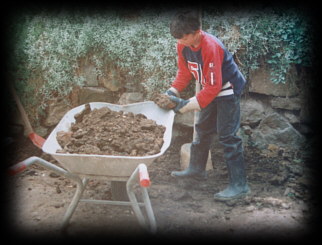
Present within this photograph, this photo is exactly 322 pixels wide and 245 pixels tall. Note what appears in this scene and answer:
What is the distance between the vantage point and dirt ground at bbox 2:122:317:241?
288cm

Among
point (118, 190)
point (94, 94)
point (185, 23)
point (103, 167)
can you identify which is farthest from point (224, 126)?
point (94, 94)

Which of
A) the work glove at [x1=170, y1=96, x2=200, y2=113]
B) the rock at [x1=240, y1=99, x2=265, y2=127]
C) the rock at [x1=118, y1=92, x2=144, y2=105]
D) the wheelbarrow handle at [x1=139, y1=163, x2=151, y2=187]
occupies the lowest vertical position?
the rock at [x1=240, y1=99, x2=265, y2=127]

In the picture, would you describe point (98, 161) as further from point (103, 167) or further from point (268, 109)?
point (268, 109)

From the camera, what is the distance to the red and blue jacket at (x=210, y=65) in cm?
284

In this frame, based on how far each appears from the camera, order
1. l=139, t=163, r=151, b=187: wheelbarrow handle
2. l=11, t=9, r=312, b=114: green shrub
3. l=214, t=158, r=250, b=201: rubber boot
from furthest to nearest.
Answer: l=11, t=9, r=312, b=114: green shrub → l=214, t=158, r=250, b=201: rubber boot → l=139, t=163, r=151, b=187: wheelbarrow handle

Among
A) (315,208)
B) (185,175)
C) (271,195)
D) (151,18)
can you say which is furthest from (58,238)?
(151,18)

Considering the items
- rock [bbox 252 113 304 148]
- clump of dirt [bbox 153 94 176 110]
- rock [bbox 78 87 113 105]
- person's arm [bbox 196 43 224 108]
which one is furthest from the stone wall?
person's arm [bbox 196 43 224 108]

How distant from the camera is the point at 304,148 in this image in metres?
4.13

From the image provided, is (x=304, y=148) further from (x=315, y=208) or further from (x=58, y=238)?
(x=58, y=238)

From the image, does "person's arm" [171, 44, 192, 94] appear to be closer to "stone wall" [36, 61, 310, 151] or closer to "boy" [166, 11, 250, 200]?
"boy" [166, 11, 250, 200]

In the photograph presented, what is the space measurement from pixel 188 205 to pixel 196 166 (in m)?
0.53

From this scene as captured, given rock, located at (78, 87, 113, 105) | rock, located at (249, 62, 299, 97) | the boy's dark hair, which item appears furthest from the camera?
rock, located at (78, 87, 113, 105)

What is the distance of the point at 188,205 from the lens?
3.28m

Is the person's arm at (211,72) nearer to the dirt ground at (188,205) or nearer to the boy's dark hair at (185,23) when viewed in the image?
the boy's dark hair at (185,23)
